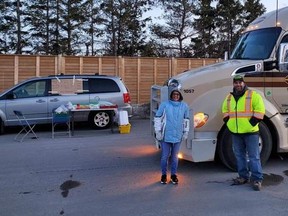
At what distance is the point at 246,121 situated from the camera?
596 centimetres

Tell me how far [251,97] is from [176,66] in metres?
13.2

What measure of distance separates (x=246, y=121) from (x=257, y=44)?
2.29 metres

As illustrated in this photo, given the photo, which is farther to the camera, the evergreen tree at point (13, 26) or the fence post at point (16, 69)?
the evergreen tree at point (13, 26)

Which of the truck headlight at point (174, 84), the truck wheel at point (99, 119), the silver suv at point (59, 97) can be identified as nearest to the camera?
the truck headlight at point (174, 84)

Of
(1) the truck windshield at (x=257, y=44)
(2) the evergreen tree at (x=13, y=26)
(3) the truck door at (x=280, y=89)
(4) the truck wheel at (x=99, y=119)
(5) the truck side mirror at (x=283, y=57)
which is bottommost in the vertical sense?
(4) the truck wheel at (x=99, y=119)

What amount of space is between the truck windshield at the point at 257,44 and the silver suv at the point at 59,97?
20.1 feet

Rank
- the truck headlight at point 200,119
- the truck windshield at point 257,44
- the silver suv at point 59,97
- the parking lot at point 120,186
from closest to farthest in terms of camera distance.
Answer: the parking lot at point 120,186
the truck headlight at point 200,119
the truck windshield at point 257,44
the silver suv at point 59,97

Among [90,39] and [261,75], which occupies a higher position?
[90,39]

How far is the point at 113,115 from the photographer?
13.4 m

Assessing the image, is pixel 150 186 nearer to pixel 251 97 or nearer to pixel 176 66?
pixel 251 97

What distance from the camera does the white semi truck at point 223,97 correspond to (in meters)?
6.82

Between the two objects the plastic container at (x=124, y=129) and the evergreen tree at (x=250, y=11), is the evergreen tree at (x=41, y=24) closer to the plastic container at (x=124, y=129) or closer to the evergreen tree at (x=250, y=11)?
the evergreen tree at (x=250, y=11)

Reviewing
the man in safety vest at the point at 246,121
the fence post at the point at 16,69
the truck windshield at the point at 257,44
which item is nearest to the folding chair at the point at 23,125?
the fence post at the point at 16,69

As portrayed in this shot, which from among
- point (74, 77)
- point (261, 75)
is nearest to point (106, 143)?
Result: point (74, 77)
